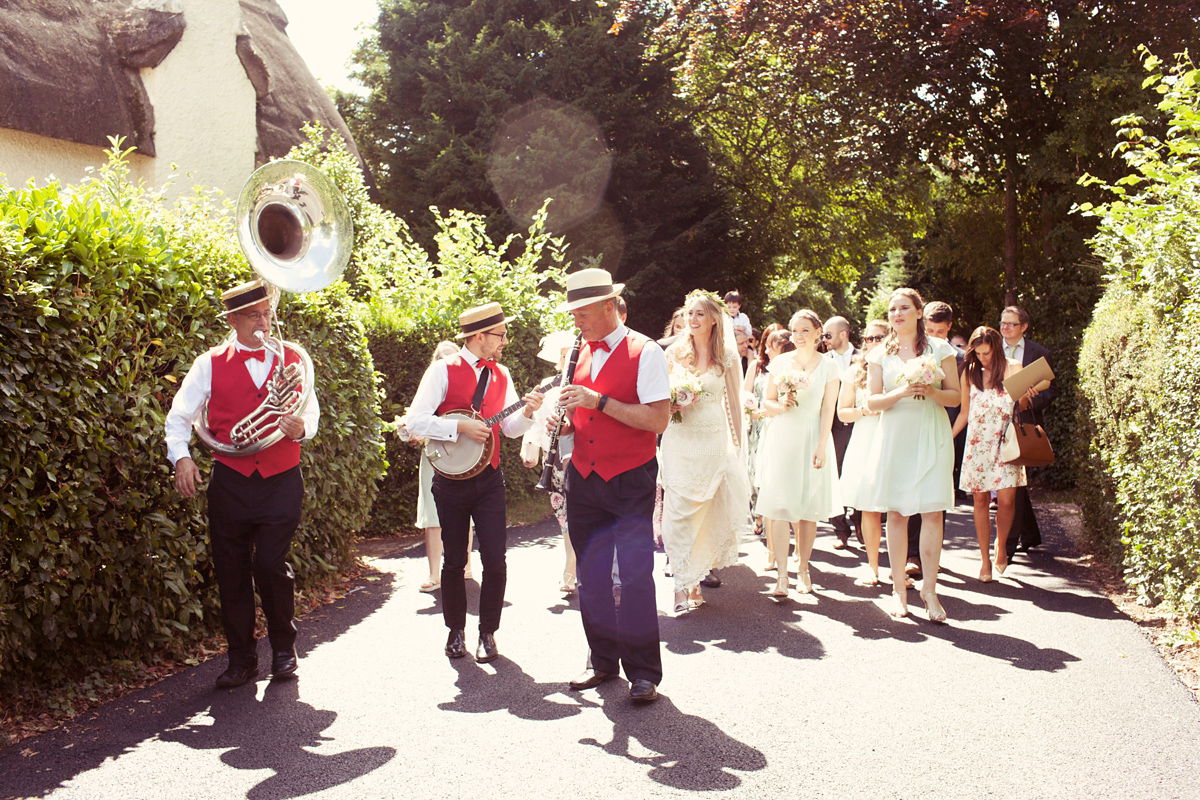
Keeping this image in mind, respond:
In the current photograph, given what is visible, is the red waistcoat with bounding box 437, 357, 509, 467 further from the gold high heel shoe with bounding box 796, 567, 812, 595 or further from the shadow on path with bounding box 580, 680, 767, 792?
the gold high heel shoe with bounding box 796, 567, 812, 595

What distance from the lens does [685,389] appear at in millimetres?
6867

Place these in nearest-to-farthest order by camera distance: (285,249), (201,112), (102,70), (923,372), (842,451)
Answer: (285,249)
(923,372)
(842,451)
(102,70)
(201,112)

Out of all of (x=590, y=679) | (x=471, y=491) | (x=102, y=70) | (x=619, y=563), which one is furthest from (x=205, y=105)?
(x=590, y=679)

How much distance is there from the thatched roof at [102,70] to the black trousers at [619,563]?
13.6m

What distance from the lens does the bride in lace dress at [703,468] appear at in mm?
7008

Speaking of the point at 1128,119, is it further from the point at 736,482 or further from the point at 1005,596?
the point at 736,482

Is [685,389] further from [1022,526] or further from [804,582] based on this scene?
[1022,526]

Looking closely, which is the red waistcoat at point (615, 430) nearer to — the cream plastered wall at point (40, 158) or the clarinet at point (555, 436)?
the clarinet at point (555, 436)

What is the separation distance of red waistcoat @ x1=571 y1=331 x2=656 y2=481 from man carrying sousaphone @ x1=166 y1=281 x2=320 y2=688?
1.55 meters

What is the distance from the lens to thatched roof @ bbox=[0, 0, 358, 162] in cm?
1479

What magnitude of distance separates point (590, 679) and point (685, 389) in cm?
235

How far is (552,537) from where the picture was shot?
10469 millimetres

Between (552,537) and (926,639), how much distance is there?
4.96m

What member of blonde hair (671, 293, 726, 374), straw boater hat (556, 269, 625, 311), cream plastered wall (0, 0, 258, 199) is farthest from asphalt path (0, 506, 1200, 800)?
cream plastered wall (0, 0, 258, 199)
